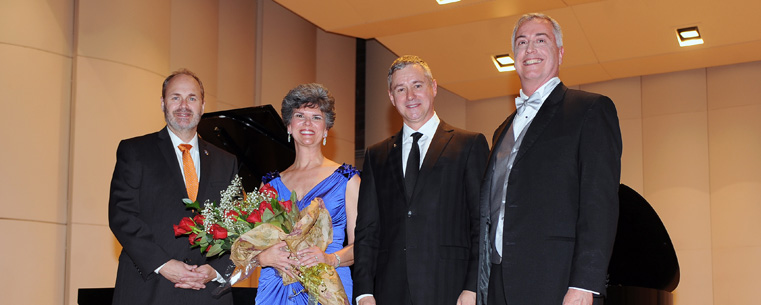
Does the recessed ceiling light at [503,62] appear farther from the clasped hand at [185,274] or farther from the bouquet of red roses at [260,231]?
the clasped hand at [185,274]

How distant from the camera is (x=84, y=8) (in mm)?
6332

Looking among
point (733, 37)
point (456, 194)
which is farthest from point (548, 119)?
point (733, 37)

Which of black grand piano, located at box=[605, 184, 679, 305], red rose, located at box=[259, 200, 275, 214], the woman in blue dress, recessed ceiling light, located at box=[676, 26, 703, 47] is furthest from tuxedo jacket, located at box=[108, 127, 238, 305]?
recessed ceiling light, located at box=[676, 26, 703, 47]

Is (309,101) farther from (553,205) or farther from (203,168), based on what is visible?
(553,205)

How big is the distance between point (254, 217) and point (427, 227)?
2.28 ft

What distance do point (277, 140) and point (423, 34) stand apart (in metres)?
3.33

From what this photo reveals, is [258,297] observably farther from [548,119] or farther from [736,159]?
[736,159]

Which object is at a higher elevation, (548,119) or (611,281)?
(548,119)

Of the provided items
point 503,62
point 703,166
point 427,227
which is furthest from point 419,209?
point 703,166

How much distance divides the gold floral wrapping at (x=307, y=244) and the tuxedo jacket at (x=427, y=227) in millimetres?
121

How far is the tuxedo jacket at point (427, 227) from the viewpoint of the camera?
295 cm

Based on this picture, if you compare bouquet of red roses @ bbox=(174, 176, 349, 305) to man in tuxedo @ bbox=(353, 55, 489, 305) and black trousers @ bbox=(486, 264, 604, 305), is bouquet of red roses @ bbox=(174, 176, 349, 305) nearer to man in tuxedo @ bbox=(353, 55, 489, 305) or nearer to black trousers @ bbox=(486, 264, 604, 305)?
man in tuxedo @ bbox=(353, 55, 489, 305)

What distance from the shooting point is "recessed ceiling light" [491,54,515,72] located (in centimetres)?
797

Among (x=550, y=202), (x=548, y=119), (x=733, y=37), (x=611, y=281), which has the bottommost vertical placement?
(x=611, y=281)
